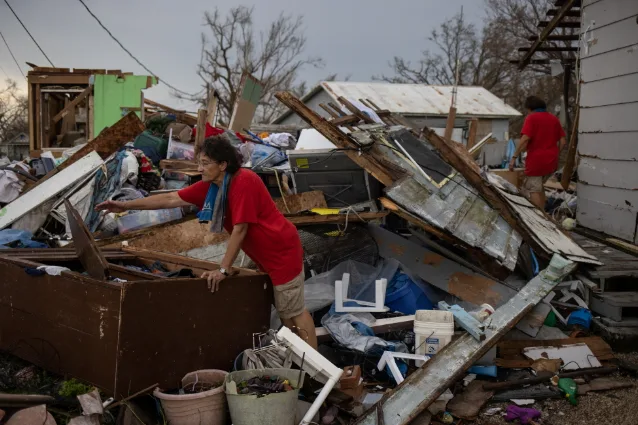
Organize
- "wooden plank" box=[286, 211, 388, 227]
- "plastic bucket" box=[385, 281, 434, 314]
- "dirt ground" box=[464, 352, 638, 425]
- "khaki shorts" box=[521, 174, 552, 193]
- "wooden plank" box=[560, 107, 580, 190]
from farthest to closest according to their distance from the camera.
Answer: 1. "wooden plank" box=[560, 107, 580, 190]
2. "khaki shorts" box=[521, 174, 552, 193]
3. "wooden plank" box=[286, 211, 388, 227]
4. "plastic bucket" box=[385, 281, 434, 314]
5. "dirt ground" box=[464, 352, 638, 425]

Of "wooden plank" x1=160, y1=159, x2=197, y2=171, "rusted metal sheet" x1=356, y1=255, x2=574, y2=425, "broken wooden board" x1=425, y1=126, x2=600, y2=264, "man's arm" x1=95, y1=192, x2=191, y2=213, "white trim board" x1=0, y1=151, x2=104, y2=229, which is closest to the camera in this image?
"rusted metal sheet" x1=356, y1=255, x2=574, y2=425

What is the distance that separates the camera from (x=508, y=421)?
4281mm

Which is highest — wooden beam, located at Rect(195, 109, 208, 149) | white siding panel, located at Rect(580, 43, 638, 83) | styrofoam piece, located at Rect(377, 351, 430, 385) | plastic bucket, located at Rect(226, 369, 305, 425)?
white siding panel, located at Rect(580, 43, 638, 83)

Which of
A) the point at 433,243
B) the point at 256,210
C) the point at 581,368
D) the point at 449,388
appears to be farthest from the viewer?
the point at 433,243

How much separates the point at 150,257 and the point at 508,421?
3.14m

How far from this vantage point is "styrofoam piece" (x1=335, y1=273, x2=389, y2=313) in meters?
5.26

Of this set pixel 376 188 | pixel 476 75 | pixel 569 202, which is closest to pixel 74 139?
pixel 376 188

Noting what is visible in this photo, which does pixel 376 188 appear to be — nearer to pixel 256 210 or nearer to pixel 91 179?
pixel 256 210

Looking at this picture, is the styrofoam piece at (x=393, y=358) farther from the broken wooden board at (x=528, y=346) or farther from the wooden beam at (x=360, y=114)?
the wooden beam at (x=360, y=114)

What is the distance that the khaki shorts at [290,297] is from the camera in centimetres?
431

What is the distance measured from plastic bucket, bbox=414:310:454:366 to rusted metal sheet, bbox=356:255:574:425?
133 millimetres

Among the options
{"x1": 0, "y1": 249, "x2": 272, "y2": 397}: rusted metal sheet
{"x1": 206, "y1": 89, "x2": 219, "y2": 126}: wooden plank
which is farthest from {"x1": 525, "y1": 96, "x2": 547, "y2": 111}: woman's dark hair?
{"x1": 0, "y1": 249, "x2": 272, "y2": 397}: rusted metal sheet

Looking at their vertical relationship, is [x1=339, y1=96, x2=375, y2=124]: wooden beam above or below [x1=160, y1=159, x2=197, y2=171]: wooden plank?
above

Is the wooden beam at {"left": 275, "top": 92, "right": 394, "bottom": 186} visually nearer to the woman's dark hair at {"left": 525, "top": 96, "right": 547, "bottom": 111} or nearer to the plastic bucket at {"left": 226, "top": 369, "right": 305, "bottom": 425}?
the plastic bucket at {"left": 226, "top": 369, "right": 305, "bottom": 425}
